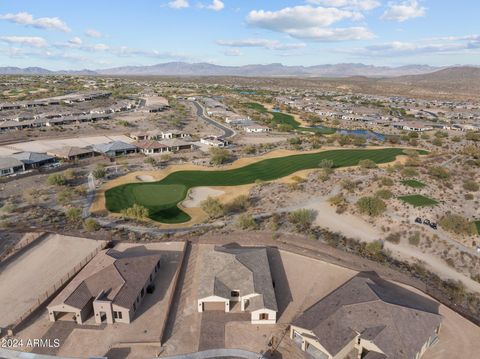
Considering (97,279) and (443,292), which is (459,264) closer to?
(443,292)

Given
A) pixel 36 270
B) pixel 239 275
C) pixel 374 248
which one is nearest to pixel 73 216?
pixel 36 270

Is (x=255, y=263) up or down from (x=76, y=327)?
up

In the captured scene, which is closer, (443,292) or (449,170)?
(443,292)

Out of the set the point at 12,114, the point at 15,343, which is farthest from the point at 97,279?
the point at 12,114

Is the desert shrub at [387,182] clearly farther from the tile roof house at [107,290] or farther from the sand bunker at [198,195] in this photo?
the tile roof house at [107,290]

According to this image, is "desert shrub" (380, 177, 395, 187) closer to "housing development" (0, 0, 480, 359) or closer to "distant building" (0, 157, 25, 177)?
"housing development" (0, 0, 480, 359)

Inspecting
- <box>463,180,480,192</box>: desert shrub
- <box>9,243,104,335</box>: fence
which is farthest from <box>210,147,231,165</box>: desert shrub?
<box>463,180,480,192</box>: desert shrub

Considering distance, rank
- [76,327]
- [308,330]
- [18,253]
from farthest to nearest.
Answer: [18,253] < [76,327] < [308,330]
